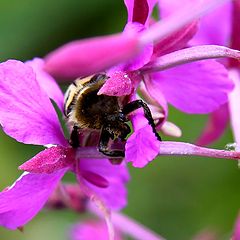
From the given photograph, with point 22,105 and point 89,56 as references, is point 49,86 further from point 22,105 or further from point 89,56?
point 89,56

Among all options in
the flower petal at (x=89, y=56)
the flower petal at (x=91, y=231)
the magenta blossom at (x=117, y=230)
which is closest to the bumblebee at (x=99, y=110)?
the flower petal at (x=89, y=56)

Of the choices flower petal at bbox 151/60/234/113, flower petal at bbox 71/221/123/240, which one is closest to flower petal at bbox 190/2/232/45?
flower petal at bbox 151/60/234/113

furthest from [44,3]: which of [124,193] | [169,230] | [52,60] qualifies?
[52,60]

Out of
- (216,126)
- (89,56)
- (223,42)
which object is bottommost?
(216,126)

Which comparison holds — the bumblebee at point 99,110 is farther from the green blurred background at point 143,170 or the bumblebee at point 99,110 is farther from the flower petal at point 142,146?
the green blurred background at point 143,170

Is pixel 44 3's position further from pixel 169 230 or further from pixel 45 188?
pixel 45 188

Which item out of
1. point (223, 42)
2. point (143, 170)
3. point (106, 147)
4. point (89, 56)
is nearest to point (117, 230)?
point (223, 42)
